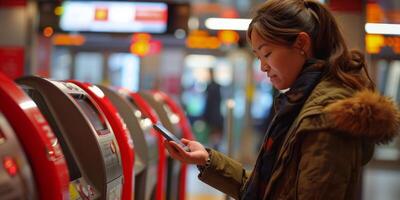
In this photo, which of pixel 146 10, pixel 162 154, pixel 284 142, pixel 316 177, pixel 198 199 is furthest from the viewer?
pixel 198 199

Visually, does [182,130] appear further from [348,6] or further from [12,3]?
[12,3]

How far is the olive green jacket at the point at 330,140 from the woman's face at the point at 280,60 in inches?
4.5

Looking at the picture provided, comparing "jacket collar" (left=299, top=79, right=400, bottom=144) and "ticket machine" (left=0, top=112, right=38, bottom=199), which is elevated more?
"jacket collar" (left=299, top=79, right=400, bottom=144)

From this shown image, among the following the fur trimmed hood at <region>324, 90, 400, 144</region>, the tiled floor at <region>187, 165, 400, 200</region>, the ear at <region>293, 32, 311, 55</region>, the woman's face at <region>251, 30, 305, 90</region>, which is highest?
the ear at <region>293, 32, 311, 55</region>

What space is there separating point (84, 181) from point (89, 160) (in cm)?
10

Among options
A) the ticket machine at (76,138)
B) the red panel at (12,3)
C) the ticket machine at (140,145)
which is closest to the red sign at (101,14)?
the red panel at (12,3)

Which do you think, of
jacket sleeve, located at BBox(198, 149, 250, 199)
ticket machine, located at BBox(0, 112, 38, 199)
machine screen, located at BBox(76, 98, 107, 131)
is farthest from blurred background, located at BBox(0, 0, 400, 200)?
ticket machine, located at BBox(0, 112, 38, 199)

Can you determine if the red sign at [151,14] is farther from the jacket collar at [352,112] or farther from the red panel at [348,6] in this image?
the jacket collar at [352,112]

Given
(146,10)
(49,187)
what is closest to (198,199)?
(146,10)

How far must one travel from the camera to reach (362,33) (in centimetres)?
488

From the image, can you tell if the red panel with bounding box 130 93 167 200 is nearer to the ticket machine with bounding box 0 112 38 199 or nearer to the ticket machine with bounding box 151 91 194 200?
the ticket machine with bounding box 151 91 194 200

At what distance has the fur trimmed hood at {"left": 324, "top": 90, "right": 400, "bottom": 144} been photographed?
146 centimetres

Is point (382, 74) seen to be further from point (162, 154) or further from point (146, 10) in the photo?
point (162, 154)

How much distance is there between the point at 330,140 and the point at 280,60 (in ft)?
1.06
